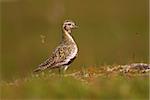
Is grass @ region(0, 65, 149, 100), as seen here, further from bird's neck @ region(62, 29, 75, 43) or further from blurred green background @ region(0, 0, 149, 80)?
blurred green background @ region(0, 0, 149, 80)

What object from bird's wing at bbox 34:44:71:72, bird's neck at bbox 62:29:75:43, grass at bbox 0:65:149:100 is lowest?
grass at bbox 0:65:149:100

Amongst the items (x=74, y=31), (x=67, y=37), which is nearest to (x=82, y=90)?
(x=67, y=37)

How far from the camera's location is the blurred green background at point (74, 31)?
41531mm

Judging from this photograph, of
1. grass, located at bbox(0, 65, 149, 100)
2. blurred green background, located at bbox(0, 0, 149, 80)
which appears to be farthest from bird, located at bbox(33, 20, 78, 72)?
blurred green background, located at bbox(0, 0, 149, 80)

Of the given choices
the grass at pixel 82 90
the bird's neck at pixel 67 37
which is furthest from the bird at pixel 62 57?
the grass at pixel 82 90

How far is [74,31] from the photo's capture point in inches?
1758

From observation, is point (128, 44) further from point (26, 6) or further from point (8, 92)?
point (8, 92)

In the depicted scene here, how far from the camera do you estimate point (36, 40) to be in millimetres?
45188

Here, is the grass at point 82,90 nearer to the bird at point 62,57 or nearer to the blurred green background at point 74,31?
the bird at point 62,57

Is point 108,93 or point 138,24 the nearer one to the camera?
point 108,93

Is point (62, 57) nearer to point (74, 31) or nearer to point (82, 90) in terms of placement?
point (82, 90)

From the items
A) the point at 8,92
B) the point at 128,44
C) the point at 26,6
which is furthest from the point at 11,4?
the point at 8,92

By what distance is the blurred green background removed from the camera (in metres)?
41.5

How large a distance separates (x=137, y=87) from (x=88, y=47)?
27.6m
